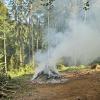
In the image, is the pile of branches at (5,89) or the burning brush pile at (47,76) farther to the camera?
the burning brush pile at (47,76)

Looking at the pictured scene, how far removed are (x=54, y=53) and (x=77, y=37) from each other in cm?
802

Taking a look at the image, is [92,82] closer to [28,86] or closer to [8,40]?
[28,86]

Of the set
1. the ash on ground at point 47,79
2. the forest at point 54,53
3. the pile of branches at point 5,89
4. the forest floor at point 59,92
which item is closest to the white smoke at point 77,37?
the forest at point 54,53

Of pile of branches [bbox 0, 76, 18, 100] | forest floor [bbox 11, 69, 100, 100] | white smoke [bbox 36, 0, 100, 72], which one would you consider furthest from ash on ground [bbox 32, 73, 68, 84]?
white smoke [bbox 36, 0, 100, 72]

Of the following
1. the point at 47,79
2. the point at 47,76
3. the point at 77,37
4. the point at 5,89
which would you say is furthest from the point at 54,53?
the point at 5,89

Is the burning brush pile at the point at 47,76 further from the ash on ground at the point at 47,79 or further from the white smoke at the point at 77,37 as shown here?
the white smoke at the point at 77,37

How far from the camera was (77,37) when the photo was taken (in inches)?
1404

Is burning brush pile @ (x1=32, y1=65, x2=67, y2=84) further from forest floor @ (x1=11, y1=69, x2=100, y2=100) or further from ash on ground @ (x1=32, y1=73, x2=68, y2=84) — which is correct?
forest floor @ (x1=11, y1=69, x2=100, y2=100)

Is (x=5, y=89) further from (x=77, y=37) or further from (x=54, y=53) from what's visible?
(x=77, y=37)

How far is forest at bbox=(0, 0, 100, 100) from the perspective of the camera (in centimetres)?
1717

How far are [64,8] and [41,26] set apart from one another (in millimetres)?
13821

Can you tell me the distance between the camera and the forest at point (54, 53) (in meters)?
17.2

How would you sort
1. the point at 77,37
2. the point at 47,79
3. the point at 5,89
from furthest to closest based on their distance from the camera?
the point at 77,37 < the point at 47,79 < the point at 5,89

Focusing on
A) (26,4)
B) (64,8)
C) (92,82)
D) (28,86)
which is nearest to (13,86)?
(28,86)
